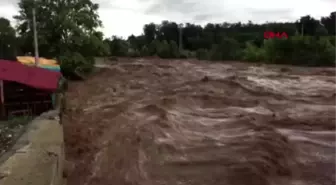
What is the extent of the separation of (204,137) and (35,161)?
3.90 m

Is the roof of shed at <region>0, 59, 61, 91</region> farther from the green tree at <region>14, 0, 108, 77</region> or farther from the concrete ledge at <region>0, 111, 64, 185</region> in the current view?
the green tree at <region>14, 0, 108, 77</region>

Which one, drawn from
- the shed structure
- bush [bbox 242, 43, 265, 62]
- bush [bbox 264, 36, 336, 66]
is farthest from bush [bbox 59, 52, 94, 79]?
bush [bbox 242, 43, 265, 62]

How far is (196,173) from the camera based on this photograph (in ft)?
18.5

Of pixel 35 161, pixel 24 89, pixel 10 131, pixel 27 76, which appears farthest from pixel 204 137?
pixel 24 89

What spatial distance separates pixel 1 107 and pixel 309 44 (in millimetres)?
20435

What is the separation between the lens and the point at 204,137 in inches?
299

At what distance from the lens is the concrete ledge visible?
3778mm

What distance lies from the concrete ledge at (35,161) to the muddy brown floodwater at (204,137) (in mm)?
642

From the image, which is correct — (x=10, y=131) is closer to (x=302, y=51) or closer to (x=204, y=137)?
(x=204, y=137)

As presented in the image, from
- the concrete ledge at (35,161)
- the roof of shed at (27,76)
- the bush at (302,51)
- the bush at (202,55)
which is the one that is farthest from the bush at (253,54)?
the concrete ledge at (35,161)

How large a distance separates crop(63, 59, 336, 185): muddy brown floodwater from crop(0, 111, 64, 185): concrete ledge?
642 mm

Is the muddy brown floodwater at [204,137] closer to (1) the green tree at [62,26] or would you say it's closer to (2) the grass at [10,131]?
(2) the grass at [10,131]

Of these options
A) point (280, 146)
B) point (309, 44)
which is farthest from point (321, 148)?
point (309, 44)

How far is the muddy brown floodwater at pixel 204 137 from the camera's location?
18.3 feet
